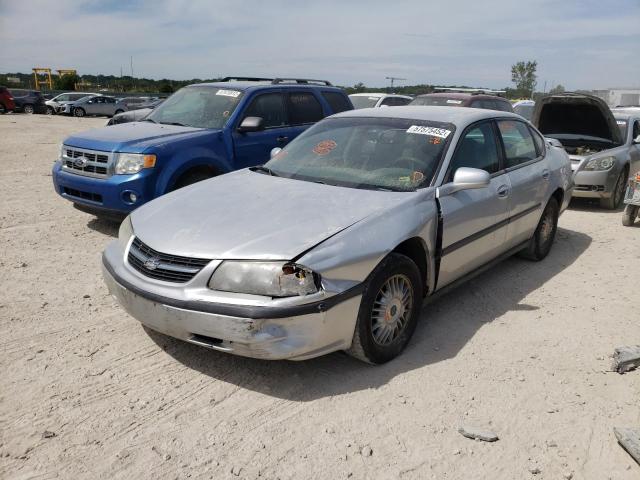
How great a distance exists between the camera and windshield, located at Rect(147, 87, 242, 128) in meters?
6.78

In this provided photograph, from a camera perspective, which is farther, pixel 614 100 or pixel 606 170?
pixel 614 100

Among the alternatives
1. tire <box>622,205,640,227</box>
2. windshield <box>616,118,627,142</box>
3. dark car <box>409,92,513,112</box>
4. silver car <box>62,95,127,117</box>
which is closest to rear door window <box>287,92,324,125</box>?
dark car <box>409,92,513,112</box>

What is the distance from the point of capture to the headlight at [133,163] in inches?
226

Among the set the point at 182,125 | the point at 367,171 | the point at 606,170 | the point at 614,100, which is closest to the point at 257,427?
the point at 367,171

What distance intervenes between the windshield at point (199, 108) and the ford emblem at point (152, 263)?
A: 3.72 meters

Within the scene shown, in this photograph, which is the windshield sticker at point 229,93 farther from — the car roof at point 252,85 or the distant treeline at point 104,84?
the distant treeline at point 104,84

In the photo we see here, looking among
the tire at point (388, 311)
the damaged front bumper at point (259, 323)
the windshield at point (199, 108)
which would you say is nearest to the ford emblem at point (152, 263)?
the damaged front bumper at point (259, 323)

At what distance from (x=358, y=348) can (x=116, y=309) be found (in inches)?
77.6

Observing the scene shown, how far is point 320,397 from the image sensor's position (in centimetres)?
313

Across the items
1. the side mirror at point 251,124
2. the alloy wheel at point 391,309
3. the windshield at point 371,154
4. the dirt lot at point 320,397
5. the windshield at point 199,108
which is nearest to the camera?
the dirt lot at point 320,397

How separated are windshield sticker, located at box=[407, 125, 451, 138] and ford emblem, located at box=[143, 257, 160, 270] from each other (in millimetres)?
2175

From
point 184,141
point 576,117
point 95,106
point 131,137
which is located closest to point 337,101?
point 184,141

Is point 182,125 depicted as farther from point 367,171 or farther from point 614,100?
point 614,100

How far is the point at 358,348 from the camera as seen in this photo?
3.29 meters
